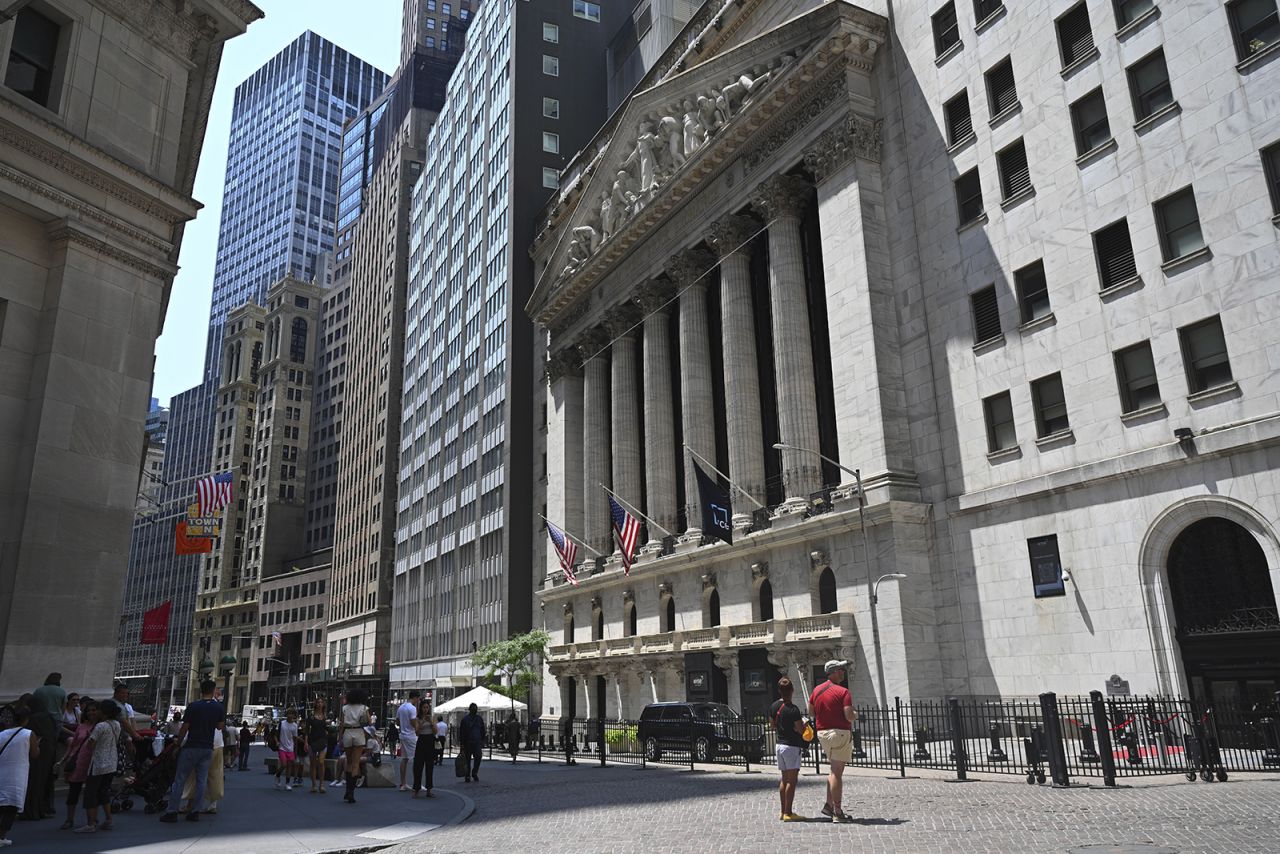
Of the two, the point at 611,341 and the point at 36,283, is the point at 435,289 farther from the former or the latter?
the point at 36,283

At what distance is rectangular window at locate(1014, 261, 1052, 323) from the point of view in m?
31.6

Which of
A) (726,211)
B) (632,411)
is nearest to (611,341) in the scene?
(632,411)

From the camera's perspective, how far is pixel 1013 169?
33281 mm

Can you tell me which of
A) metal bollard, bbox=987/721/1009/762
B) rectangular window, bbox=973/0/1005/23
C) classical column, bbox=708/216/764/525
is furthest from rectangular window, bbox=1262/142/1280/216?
classical column, bbox=708/216/764/525

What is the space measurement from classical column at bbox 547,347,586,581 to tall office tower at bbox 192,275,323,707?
101 m

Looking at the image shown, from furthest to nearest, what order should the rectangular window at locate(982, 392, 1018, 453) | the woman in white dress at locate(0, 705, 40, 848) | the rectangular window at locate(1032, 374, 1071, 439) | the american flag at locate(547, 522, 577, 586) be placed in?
the american flag at locate(547, 522, 577, 586) → the rectangular window at locate(982, 392, 1018, 453) → the rectangular window at locate(1032, 374, 1071, 439) → the woman in white dress at locate(0, 705, 40, 848)

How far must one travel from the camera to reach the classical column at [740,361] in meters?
42.7

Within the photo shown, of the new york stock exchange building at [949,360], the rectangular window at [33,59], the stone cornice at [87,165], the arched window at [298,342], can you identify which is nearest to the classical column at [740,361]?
the new york stock exchange building at [949,360]

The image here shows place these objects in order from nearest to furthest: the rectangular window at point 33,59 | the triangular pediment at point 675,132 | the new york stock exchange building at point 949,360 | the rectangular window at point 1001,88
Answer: the rectangular window at point 33,59
the new york stock exchange building at point 949,360
the rectangular window at point 1001,88
the triangular pediment at point 675,132

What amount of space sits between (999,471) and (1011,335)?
15.6 ft

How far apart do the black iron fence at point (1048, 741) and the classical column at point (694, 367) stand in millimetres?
14948

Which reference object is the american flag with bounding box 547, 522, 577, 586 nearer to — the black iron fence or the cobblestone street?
the black iron fence

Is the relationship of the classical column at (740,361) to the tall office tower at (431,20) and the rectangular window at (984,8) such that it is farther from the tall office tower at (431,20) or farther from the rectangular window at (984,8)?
the tall office tower at (431,20)

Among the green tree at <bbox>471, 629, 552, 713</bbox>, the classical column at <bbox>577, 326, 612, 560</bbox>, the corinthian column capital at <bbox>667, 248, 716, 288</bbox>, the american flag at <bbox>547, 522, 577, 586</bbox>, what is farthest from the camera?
the green tree at <bbox>471, 629, 552, 713</bbox>
